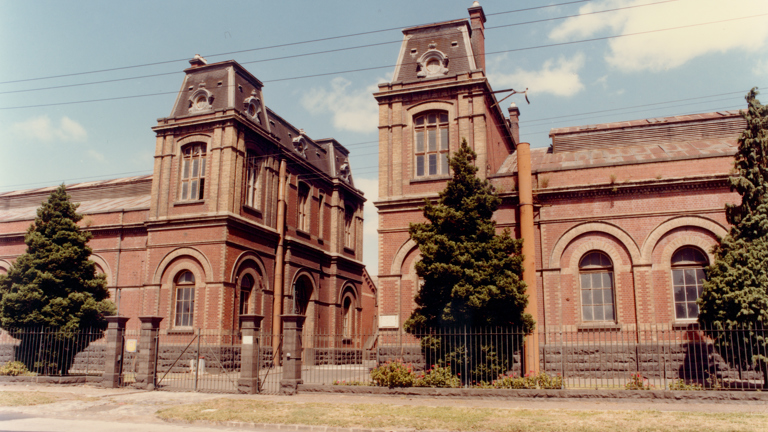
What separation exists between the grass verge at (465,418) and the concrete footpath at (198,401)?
0.65 metres

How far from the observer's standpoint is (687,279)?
60.5 ft

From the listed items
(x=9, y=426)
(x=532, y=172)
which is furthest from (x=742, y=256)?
(x=9, y=426)

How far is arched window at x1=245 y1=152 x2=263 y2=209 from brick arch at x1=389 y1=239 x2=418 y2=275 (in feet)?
28.5

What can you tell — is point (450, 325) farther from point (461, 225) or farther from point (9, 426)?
point (9, 426)

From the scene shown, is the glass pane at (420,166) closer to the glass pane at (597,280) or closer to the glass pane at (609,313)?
the glass pane at (597,280)

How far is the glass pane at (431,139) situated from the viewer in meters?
21.9

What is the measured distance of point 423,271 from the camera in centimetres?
1616

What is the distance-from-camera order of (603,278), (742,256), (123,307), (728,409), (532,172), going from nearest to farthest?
(728,409), (742,256), (603,278), (532,172), (123,307)

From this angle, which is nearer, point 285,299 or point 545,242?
point 545,242

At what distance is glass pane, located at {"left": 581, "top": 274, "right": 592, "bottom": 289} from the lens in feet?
63.5

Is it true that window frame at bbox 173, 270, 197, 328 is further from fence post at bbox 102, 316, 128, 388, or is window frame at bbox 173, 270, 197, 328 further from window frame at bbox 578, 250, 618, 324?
window frame at bbox 578, 250, 618, 324

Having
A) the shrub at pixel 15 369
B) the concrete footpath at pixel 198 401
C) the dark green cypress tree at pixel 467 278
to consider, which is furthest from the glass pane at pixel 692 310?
the shrub at pixel 15 369

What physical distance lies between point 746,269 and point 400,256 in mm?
10705

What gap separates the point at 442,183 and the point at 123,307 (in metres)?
16.4
